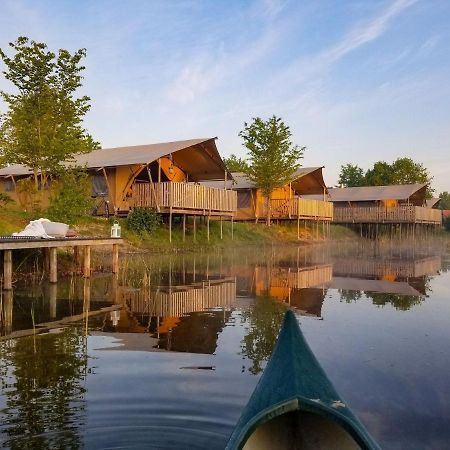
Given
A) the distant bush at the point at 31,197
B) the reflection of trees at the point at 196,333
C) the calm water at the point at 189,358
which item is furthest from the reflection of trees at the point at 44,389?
the distant bush at the point at 31,197

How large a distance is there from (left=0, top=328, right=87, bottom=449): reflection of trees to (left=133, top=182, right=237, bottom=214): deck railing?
703 inches

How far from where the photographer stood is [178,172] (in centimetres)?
3088

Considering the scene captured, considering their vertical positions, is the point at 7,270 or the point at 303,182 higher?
the point at 303,182

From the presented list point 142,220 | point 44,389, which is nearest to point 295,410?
point 44,389

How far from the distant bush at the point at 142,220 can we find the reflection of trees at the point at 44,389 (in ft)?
56.3

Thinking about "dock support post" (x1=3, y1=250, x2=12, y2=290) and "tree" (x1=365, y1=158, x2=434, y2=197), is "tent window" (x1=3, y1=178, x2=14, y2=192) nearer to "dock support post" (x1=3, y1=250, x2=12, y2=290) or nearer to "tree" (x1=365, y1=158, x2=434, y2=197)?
"dock support post" (x1=3, y1=250, x2=12, y2=290)

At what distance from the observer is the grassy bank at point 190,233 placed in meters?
20.6

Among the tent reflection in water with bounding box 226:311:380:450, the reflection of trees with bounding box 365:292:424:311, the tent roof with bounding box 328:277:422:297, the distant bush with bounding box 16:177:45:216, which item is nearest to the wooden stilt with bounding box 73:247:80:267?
the distant bush with bounding box 16:177:45:216

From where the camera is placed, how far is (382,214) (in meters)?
47.2

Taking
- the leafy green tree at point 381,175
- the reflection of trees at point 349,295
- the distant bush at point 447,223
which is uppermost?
the leafy green tree at point 381,175

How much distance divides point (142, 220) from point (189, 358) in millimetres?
18862

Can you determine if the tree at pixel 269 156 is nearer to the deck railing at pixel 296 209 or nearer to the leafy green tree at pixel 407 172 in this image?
the deck railing at pixel 296 209

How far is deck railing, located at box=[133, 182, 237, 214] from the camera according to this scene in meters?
25.7

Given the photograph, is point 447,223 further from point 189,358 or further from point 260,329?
point 189,358
